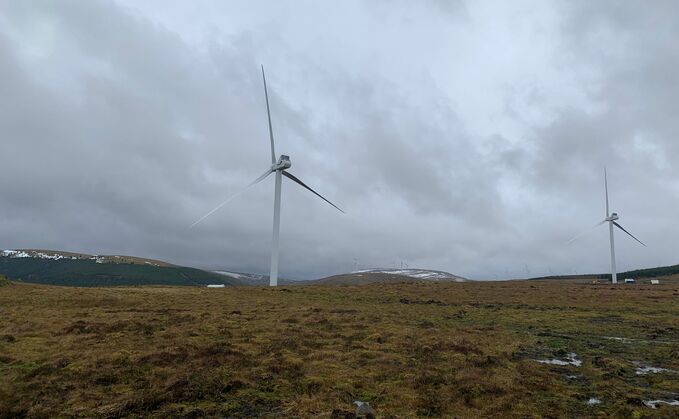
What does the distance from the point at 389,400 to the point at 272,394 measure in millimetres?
4506

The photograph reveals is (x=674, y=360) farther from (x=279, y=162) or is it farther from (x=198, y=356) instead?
(x=279, y=162)

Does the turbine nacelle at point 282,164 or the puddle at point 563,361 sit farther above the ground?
the turbine nacelle at point 282,164

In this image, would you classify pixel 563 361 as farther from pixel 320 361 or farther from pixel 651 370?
pixel 320 361

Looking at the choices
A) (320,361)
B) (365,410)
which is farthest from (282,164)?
(365,410)

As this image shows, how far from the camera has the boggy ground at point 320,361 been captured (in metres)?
16.6

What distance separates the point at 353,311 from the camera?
153 ft

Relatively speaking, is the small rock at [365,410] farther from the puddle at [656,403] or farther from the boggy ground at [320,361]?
the puddle at [656,403]

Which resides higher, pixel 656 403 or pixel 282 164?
pixel 282 164

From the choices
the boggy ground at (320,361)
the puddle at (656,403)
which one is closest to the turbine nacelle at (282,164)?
the boggy ground at (320,361)

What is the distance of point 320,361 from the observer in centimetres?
2367

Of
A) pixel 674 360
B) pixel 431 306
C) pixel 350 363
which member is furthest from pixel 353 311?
pixel 674 360

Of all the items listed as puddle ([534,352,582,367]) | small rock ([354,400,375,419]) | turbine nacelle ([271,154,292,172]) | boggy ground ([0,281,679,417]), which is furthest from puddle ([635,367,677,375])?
turbine nacelle ([271,154,292,172])

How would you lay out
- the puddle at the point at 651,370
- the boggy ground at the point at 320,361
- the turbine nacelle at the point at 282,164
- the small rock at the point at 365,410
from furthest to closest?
the turbine nacelle at the point at 282,164, the puddle at the point at 651,370, the boggy ground at the point at 320,361, the small rock at the point at 365,410

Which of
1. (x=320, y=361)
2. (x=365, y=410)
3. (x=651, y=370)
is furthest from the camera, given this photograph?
(x=320, y=361)
